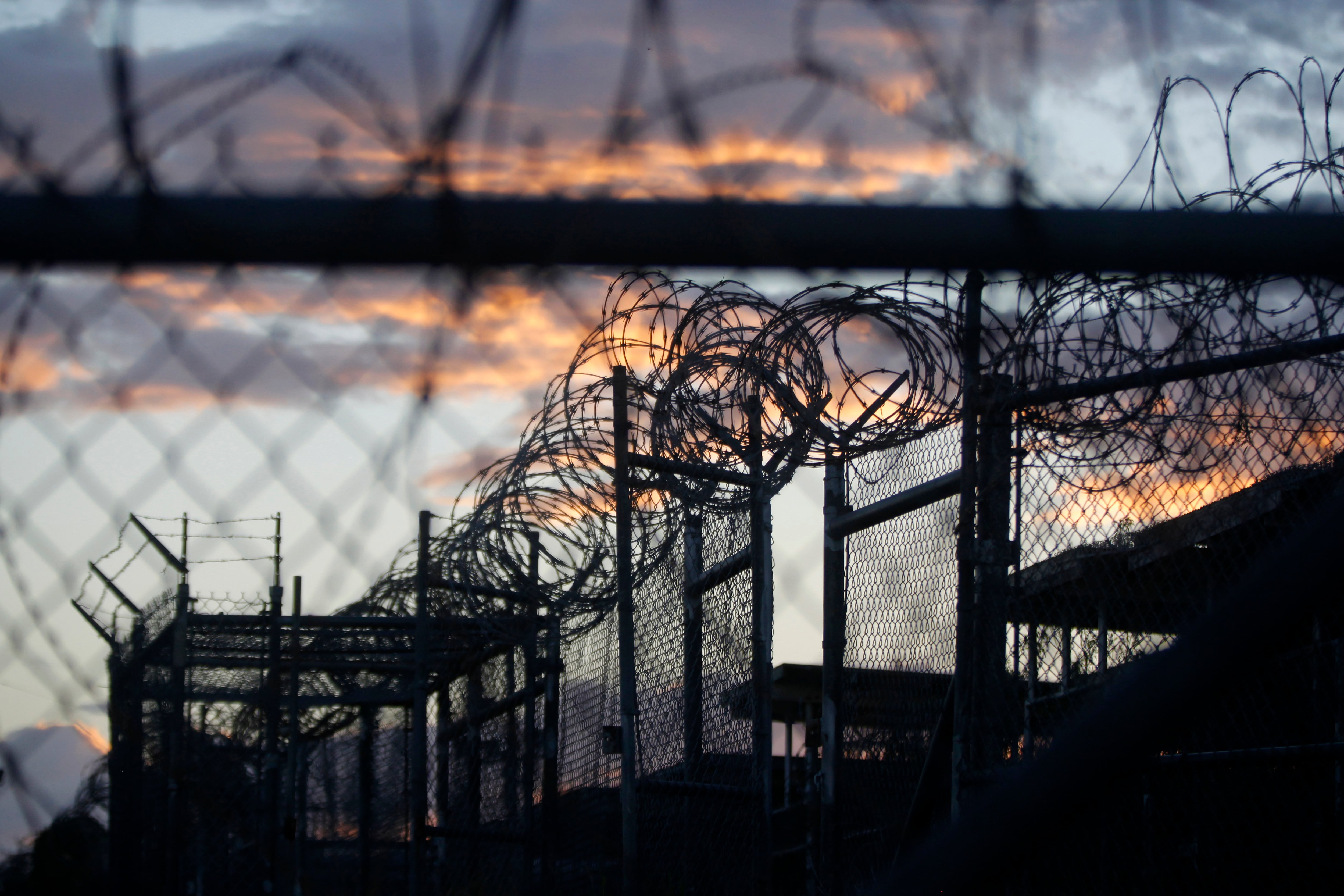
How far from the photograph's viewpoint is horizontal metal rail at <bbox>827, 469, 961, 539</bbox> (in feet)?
16.7

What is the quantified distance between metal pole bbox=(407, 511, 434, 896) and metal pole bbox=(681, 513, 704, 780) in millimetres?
1537

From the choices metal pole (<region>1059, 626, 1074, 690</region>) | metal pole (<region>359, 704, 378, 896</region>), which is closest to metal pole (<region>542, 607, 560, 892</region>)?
metal pole (<region>1059, 626, 1074, 690</region>)

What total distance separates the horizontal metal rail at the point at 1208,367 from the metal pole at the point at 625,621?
1.75m

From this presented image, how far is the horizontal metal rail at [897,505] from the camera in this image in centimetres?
509

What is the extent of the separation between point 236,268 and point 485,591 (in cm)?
576

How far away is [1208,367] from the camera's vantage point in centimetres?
412

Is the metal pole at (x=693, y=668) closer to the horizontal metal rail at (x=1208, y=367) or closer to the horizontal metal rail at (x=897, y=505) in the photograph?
the horizontal metal rail at (x=897, y=505)

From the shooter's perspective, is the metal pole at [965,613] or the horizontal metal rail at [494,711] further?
the horizontal metal rail at [494,711]

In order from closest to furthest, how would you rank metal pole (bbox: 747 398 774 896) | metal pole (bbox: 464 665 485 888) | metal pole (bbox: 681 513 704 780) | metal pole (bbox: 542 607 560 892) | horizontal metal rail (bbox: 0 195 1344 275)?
horizontal metal rail (bbox: 0 195 1344 275) < metal pole (bbox: 747 398 774 896) < metal pole (bbox: 681 513 704 780) < metal pole (bbox: 542 607 560 892) < metal pole (bbox: 464 665 485 888)

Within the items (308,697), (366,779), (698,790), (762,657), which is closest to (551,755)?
(698,790)

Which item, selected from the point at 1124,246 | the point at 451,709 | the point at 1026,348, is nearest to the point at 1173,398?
the point at 1026,348

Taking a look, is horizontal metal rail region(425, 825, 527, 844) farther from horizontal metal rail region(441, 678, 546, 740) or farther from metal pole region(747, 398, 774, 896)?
metal pole region(747, 398, 774, 896)

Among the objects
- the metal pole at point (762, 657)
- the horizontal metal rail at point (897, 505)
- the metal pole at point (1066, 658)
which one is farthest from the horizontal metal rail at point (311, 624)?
the metal pole at point (1066, 658)

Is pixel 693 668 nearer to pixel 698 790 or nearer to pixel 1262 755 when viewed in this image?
pixel 698 790
